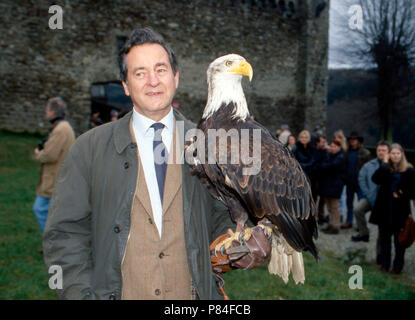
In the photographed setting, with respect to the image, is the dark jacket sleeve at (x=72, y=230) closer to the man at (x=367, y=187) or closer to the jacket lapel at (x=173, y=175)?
the jacket lapel at (x=173, y=175)

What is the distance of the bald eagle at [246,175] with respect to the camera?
1788 mm

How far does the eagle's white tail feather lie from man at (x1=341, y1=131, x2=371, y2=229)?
6109mm

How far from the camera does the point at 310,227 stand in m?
1.94

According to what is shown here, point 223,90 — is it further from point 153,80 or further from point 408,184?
point 408,184

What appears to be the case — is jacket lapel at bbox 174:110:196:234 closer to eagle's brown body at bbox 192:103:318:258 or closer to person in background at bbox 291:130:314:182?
eagle's brown body at bbox 192:103:318:258

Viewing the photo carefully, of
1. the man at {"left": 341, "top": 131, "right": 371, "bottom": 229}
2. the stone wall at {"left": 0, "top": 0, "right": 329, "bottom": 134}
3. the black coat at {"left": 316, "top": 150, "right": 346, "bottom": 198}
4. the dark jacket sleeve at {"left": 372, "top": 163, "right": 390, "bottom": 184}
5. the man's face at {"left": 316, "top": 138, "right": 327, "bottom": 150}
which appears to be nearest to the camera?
the dark jacket sleeve at {"left": 372, "top": 163, "right": 390, "bottom": 184}

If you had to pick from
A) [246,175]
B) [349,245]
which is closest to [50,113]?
[246,175]

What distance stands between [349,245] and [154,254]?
18.8ft

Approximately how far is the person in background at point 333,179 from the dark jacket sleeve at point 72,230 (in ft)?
19.5

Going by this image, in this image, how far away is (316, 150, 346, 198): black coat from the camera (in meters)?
7.10

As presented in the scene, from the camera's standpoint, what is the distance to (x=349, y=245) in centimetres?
673

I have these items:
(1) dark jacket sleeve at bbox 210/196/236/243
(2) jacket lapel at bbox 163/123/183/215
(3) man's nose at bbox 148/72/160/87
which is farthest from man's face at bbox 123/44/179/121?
(1) dark jacket sleeve at bbox 210/196/236/243
